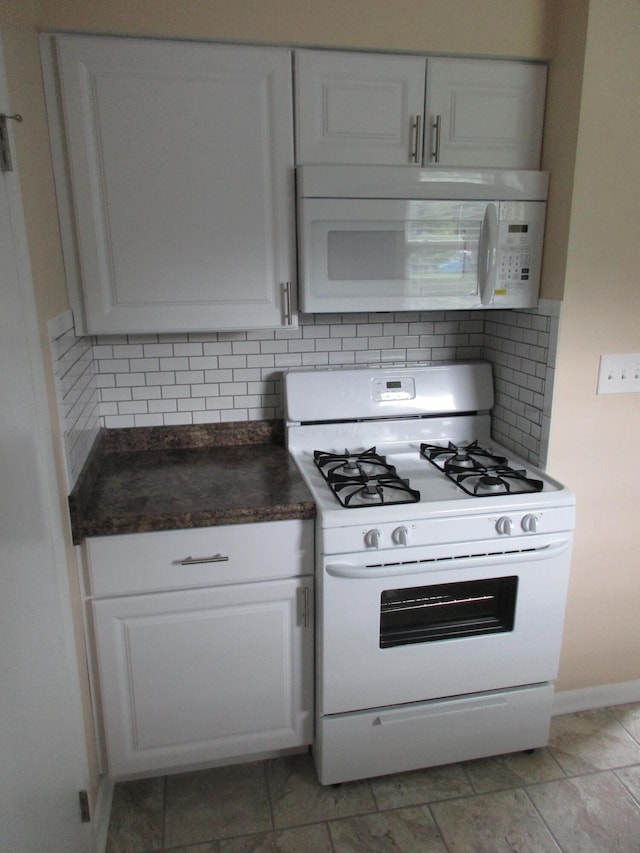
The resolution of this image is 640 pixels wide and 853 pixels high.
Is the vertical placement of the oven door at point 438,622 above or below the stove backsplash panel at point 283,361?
below

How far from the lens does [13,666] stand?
1131 mm

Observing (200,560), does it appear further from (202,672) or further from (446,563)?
(446,563)

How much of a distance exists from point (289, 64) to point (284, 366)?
96cm

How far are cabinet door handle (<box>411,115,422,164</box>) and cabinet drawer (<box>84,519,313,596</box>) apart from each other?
1.14m

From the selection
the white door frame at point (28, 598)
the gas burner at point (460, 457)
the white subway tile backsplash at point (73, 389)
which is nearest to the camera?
the white door frame at point (28, 598)

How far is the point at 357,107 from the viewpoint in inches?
70.4

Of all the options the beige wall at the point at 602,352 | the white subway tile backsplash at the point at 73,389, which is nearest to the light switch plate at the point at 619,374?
the beige wall at the point at 602,352

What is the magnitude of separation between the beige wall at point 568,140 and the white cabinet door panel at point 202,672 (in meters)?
0.89

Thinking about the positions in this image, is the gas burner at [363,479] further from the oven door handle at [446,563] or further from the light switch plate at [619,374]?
the light switch plate at [619,374]

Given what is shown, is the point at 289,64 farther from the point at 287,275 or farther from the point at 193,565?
the point at 193,565

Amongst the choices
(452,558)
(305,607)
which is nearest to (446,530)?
(452,558)

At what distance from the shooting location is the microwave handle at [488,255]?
188 centimetres

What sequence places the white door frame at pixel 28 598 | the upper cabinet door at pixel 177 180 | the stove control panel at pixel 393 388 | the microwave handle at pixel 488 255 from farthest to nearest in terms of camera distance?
the stove control panel at pixel 393 388 < the microwave handle at pixel 488 255 < the upper cabinet door at pixel 177 180 < the white door frame at pixel 28 598

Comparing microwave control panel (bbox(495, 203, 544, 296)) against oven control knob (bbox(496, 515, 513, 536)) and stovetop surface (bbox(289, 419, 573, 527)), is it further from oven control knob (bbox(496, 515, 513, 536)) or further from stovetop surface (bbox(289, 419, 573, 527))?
oven control knob (bbox(496, 515, 513, 536))
